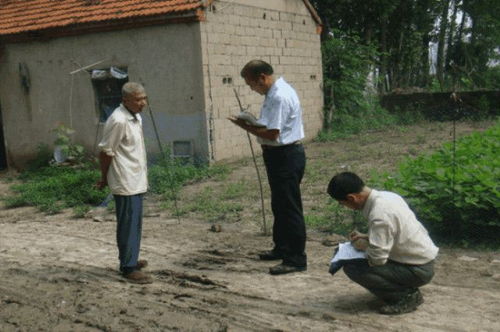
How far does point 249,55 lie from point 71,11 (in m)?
4.27

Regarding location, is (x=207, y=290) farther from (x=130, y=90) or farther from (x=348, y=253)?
(x=130, y=90)

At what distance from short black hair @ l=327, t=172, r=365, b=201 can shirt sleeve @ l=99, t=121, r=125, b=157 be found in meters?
2.04

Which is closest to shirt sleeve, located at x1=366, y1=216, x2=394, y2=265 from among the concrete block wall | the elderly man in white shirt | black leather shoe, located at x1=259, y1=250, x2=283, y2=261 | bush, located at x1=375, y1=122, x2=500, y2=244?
black leather shoe, located at x1=259, y1=250, x2=283, y2=261

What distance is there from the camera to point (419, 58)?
88.1ft

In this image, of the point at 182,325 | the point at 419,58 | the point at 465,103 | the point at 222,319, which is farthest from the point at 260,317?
the point at 419,58

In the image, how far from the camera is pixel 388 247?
4.40 meters

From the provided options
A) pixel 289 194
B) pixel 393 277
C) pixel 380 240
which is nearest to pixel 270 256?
pixel 289 194

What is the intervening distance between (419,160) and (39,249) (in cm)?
478

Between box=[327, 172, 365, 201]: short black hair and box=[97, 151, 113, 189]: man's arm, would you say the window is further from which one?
box=[327, 172, 365, 201]: short black hair

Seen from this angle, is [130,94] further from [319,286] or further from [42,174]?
[42,174]

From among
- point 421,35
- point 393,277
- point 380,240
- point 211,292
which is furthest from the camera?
point 421,35

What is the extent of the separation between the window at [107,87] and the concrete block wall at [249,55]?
2.09 metres

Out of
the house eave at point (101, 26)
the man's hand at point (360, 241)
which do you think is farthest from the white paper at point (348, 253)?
the house eave at point (101, 26)

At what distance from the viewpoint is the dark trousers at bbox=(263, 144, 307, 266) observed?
18.7ft
